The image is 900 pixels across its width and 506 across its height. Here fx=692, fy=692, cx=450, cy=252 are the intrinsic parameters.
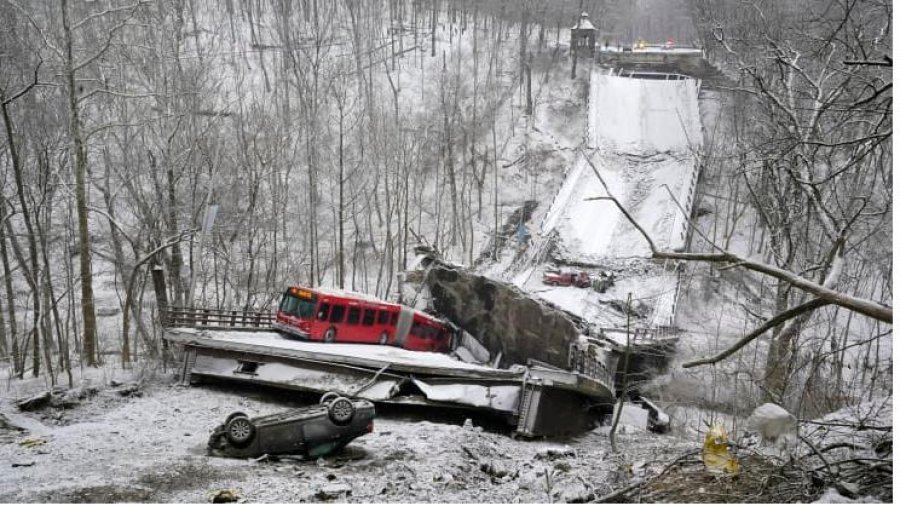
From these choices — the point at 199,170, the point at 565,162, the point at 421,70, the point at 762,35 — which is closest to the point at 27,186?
the point at 199,170

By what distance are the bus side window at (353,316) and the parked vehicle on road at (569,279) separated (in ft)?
37.6

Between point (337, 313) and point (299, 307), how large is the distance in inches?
41.5

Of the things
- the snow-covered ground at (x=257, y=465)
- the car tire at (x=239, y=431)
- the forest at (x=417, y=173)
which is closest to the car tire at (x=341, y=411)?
the snow-covered ground at (x=257, y=465)

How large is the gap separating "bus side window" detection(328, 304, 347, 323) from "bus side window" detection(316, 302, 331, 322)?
0.60 feet

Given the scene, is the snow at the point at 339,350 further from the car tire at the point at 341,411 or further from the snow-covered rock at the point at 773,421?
the snow-covered rock at the point at 773,421

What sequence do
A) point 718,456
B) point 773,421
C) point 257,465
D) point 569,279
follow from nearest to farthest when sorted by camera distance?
point 718,456 → point 773,421 → point 257,465 → point 569,279

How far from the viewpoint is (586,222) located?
35.1 metres

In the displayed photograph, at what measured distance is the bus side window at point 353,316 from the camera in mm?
19281

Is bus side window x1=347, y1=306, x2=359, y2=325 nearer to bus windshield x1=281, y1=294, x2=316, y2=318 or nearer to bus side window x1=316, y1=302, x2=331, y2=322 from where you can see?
bus side window x1=316, y1=302, x2=331, y2=322

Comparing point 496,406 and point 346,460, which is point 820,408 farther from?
point 346,460

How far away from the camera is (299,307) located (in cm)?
1845

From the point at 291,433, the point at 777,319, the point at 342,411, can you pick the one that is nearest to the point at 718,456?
the point at 777,319

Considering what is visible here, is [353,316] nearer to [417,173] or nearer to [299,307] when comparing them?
[299,307]

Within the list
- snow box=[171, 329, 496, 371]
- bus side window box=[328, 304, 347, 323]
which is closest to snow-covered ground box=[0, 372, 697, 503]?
snow box=[171, 329, 496, 371]
